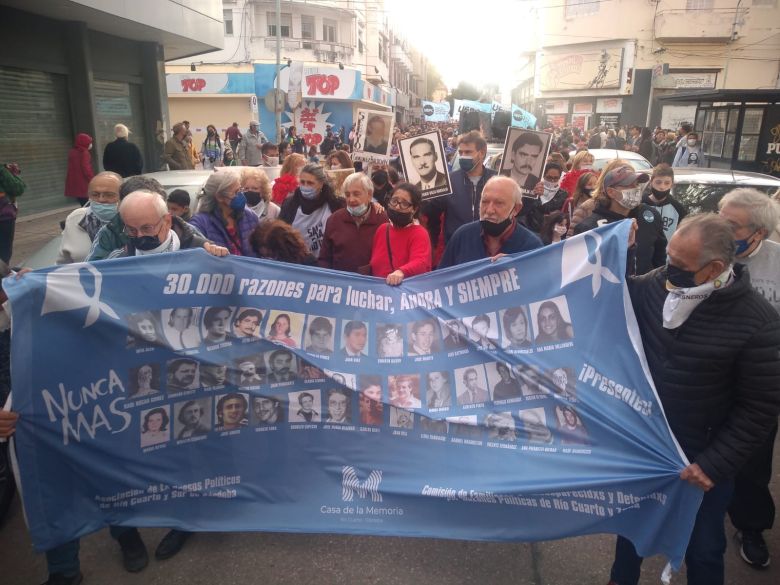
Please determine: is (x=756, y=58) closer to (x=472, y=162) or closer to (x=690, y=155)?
(x=690, y=155)

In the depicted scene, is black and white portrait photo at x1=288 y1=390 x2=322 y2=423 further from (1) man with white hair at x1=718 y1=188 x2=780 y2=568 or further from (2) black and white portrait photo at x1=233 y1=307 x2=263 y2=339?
(1) man with white hair at x1=718 y1=188 x2=780 y2=568

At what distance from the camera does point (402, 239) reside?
4.25m

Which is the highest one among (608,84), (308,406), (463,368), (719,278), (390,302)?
(608,84)

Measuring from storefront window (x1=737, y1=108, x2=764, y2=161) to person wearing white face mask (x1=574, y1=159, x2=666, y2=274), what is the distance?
14.0 metres

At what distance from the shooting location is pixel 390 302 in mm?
3320

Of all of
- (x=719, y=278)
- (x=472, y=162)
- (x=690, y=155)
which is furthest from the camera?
(x=690, y=155)

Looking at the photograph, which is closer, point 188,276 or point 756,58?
point 188,276

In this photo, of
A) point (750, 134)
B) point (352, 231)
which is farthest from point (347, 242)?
point (750, 134)

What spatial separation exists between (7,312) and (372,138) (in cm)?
516

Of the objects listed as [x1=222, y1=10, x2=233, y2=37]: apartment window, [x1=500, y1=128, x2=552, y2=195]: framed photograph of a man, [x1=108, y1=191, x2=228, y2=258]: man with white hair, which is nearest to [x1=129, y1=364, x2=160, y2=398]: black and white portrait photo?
[x1=108, y1=191, x2=228, y2=258]: man with white hair

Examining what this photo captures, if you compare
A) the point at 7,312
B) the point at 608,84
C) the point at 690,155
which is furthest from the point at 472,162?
the point at 608,84

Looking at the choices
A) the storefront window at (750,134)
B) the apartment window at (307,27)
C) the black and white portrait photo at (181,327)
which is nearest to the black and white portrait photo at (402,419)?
the black and white portrait photo at (181,327)

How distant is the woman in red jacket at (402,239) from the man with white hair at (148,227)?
1315 millimetres

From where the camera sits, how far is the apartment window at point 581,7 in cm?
3634
